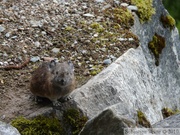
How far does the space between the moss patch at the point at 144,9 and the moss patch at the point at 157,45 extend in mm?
386

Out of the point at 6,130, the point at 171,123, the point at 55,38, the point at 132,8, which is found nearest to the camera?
the point at 6,130

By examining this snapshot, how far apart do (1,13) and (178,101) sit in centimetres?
365

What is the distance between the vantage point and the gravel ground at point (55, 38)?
8531mm

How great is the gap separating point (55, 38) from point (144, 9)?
191 cm

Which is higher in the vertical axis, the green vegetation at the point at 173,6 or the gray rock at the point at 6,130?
the gray rock at the point at 6,130

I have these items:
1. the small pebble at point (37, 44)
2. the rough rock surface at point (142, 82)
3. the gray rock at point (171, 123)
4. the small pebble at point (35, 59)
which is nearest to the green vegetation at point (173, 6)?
the rough rock surface at point (142, 82)

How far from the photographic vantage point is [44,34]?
9.48m

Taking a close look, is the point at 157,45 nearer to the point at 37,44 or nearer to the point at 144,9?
the point at 144,9

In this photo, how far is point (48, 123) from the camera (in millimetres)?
7523

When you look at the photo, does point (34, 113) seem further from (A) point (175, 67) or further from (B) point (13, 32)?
(A) point (175, 67)

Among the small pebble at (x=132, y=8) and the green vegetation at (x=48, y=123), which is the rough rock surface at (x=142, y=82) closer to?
the green vegetation at (x=48, y=123)

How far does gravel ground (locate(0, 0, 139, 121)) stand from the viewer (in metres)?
8.53

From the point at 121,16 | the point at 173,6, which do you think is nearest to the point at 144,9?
the point at 121,16

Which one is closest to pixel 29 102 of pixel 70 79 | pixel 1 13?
pixel 70 79
